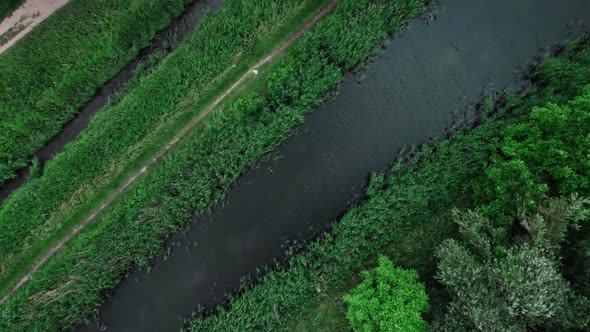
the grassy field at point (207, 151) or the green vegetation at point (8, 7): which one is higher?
the green vegetation at point (8, 7)

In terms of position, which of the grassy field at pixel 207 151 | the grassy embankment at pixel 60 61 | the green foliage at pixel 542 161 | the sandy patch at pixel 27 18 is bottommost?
the green foliage at pixel 542 161

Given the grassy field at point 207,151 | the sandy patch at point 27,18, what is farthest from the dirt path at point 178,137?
the sandy patch at point 27,18

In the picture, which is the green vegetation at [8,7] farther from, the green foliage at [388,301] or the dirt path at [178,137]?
the green foliage at [388,301]

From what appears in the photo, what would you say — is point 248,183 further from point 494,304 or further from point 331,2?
point 494,304

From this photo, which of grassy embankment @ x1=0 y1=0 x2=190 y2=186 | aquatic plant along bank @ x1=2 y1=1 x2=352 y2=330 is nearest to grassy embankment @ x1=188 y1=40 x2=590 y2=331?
aquatic plant along bank @ x1=2 y1=1 x2=352 y2=330

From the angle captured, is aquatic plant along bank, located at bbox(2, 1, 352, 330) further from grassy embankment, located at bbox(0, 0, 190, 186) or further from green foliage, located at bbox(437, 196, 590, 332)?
green foliage, located at bbox(437, 196, 590, 332)

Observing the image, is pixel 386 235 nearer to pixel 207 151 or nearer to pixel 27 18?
pixel 207 151

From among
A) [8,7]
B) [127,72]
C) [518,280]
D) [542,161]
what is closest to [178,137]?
[127,72]
